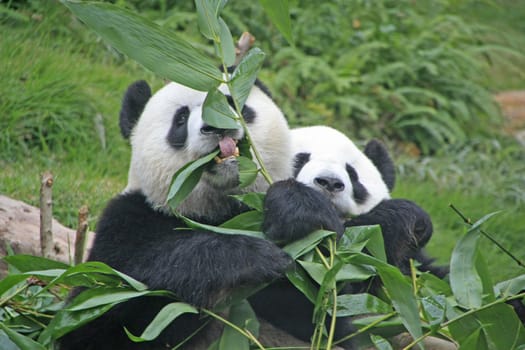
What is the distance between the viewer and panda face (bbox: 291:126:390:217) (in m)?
4.10

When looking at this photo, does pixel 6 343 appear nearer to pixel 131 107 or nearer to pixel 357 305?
pixel 357 305

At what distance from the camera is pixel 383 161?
16.3 ft

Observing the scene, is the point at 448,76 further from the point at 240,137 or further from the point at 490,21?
the point at 240,137

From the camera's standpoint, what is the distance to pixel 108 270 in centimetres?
312

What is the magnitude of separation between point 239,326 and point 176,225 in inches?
29.3

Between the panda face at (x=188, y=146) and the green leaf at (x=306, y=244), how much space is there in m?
0.55

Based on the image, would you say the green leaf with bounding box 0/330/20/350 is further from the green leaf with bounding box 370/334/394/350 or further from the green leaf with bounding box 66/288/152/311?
the green leaf with bounding box 370/334/394/350

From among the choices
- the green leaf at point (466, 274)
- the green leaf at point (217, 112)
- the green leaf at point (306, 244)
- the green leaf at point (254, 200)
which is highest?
the green leaf at point (217, 112)

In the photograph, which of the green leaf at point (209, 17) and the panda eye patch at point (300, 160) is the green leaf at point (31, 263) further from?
the panda eye patch at point (300, 160)

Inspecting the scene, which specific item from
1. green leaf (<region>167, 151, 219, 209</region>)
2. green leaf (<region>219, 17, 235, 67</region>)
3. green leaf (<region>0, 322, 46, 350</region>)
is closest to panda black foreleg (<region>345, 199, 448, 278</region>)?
green leaf (<region>167, 151, 219, 209</region>)

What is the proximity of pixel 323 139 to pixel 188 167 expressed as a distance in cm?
133

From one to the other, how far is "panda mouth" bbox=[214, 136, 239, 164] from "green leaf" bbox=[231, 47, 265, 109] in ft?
0.68

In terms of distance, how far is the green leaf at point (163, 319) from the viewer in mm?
2941

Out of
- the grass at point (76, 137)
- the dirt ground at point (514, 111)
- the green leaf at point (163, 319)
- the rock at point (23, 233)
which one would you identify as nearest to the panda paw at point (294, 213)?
the green leaf at point (163, 319)
